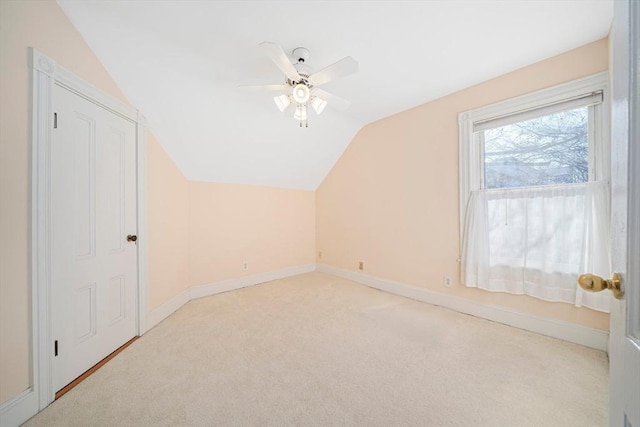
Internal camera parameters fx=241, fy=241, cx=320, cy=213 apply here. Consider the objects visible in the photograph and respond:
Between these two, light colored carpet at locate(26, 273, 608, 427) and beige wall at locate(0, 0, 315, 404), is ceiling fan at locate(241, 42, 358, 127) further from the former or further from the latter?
light colored carpet at locate(26, 273, 608, 427)

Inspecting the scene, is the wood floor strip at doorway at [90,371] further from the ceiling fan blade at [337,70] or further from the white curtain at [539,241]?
the white curtain at [539,241]

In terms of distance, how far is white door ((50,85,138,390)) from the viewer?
61.3 inches

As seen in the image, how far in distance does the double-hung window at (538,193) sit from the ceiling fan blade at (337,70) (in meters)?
1.66

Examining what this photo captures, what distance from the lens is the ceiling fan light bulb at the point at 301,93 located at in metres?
1.96

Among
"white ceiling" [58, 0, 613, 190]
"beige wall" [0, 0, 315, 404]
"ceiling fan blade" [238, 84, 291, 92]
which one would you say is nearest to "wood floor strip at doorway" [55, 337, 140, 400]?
"beige wall" [0, 0, 315, 404]

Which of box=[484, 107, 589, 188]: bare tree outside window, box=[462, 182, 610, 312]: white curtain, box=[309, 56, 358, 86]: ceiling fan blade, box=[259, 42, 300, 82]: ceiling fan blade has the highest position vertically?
box=[259, 42, 300, 82]: ceiling fan blade

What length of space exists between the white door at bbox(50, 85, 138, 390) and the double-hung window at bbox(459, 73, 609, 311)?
331cm

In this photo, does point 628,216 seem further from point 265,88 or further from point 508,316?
point 508,316

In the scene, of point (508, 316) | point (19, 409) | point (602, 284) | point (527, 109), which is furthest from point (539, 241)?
point (19, 409)

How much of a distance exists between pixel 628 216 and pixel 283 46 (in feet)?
7.20

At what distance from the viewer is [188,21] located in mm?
1696

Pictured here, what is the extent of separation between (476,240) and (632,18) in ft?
7.62

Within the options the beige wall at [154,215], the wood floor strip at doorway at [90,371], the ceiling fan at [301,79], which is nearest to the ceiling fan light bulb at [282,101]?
the ceiling fan at [301,79]

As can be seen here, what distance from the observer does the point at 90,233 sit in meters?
1.79
